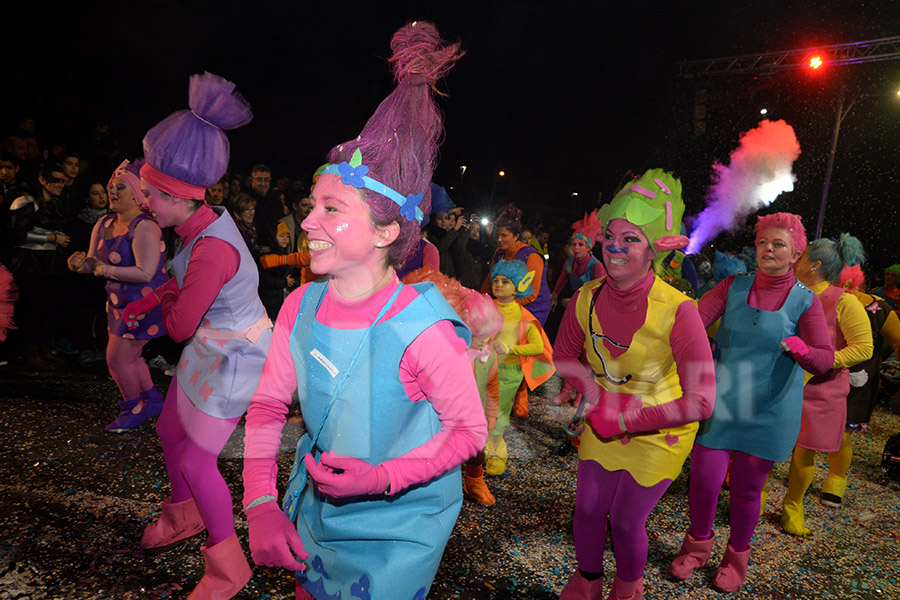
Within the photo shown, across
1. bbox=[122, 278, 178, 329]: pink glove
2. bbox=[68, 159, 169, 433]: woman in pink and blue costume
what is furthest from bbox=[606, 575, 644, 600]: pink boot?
bbox=[68, 159, 169, 433]: woman in pink and blue costume

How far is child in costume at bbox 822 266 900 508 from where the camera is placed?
4.55m

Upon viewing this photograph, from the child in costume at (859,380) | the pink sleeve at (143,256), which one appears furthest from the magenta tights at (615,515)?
the pink sleeve at (143,256)

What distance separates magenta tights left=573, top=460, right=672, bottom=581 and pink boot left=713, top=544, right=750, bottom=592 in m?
1.04

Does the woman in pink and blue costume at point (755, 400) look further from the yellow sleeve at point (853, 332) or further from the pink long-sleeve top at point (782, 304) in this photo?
the yellow sleeve at point (853, 332)

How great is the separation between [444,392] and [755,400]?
2.42 meters

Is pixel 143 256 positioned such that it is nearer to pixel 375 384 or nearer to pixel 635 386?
pixel 375 384

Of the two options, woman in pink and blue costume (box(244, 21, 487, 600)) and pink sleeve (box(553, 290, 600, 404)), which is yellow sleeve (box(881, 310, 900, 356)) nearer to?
pink sleeve (box(553, 290, 600, 404))

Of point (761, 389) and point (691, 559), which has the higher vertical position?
point (761, 389)

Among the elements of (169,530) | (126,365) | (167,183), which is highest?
(167,183)

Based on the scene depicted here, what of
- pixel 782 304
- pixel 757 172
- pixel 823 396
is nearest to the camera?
pixel 782 304

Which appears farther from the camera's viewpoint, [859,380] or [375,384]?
[859,380]

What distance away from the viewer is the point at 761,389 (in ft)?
10.2

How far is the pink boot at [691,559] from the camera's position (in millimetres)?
3188

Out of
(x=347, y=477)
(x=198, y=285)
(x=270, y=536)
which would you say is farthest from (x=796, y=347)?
(x=198, y=285)
